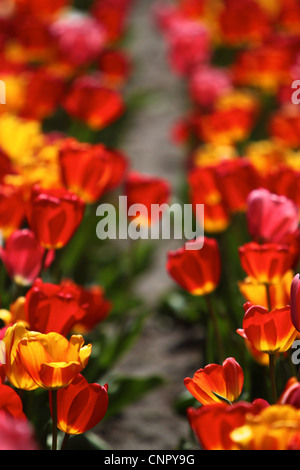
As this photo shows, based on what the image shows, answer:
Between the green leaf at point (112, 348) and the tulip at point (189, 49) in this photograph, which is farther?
the tulip at point (189, 49)

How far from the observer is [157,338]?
169 centimetres

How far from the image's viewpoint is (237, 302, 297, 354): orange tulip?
788mm

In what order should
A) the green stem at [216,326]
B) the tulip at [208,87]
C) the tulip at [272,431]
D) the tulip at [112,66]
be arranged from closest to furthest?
the tulip at [272,431], the green stem at [216,326], the tulip at [208,87], the tulip at [112,66]

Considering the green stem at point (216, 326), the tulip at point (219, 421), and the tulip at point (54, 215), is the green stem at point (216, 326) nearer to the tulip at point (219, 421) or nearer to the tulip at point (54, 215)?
the tulip at point (54, 215)

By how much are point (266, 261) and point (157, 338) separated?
78cm

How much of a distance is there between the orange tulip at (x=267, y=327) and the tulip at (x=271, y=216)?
0.91 ft

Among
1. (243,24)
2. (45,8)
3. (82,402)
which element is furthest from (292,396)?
(45,8)

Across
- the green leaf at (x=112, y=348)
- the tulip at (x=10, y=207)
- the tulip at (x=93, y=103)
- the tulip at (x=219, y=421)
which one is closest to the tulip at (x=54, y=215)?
the tulip at (x=10, y=207)

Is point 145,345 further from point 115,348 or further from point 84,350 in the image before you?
point 84,350

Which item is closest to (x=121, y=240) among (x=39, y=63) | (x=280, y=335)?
(x=39, y=63)

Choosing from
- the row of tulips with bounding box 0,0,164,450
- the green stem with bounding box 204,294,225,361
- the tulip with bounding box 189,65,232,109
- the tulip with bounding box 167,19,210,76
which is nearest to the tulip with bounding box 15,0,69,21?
the row of tulips with bounding box 0,0,164,450

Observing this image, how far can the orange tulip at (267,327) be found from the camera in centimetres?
79

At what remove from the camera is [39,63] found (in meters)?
2.87

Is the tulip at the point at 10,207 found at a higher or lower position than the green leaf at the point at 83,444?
higher
